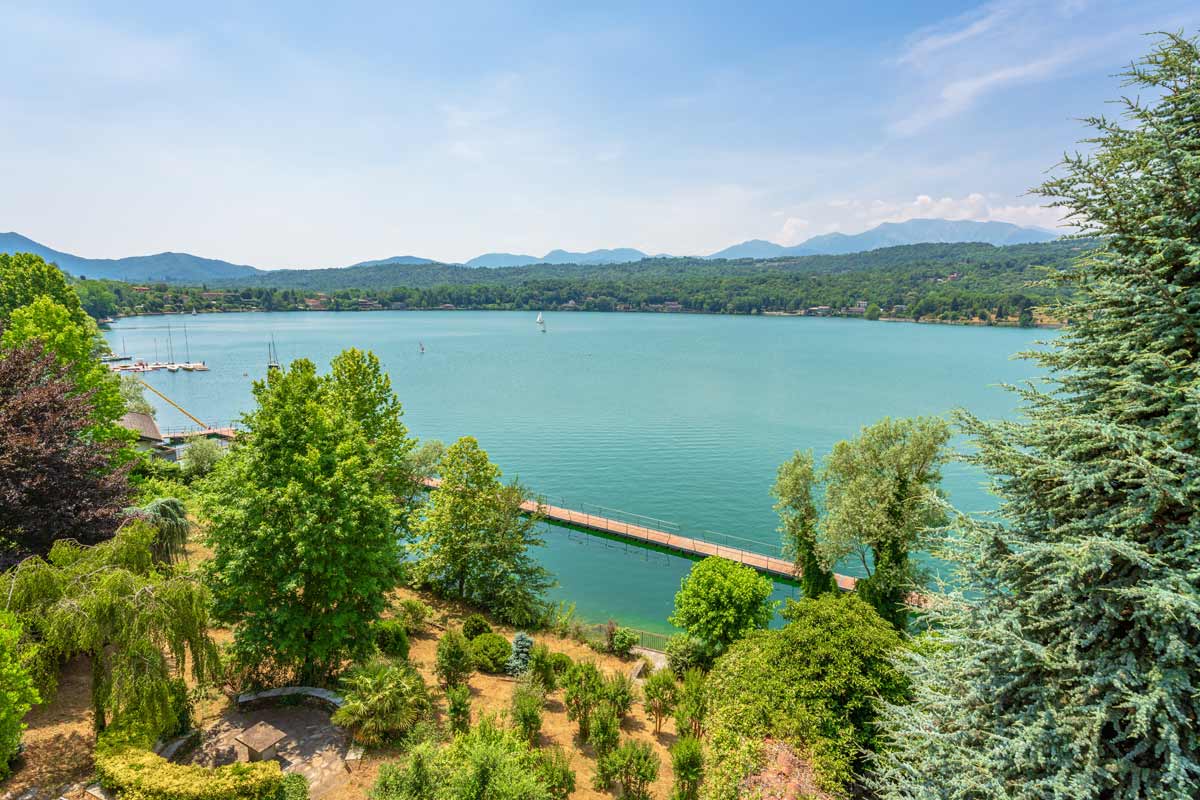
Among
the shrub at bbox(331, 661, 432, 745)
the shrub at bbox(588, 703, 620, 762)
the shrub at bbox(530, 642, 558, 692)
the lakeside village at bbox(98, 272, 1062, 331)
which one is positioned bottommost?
the shrub at bbox(530, 642, 558, 692)

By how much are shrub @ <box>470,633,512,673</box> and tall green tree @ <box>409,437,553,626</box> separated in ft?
11.9

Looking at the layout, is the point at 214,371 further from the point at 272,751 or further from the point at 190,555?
the point at 272,751

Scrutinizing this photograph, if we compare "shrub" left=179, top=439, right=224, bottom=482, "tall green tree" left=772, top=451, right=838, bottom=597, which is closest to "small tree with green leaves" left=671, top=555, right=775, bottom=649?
"tall green tree" left=772, top=451, right=838, bottom=597

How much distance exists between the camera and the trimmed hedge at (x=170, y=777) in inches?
344

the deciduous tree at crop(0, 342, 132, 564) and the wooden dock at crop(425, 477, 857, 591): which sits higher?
the deciduous tree at crop(0, 342, 132, 564)

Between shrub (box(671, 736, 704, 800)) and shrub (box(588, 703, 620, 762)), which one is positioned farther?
shrub (box(588, 703, 620, 762))

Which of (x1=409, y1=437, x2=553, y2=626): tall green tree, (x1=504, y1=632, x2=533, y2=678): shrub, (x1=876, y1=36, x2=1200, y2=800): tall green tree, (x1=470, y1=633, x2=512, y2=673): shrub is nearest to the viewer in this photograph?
(x1=876, y1=36, x2=1200, y2=800): tall green tree

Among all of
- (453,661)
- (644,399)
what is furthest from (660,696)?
(644,399)

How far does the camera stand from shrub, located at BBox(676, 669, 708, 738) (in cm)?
1314

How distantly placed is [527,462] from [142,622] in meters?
31.2

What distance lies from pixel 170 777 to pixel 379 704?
352 cm

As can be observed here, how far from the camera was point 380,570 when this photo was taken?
540 inches

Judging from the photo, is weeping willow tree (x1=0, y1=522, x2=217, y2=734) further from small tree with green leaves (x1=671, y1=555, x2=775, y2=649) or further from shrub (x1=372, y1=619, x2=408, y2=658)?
small tree with green leaves (x1=671, y1=555, x2=775, y2=649)

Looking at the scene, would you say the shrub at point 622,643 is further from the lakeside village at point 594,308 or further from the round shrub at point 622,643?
the lakeside village at point 594,308
